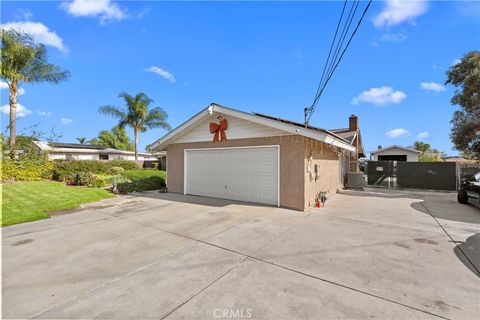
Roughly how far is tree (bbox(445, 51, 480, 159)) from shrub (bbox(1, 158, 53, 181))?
2643cm

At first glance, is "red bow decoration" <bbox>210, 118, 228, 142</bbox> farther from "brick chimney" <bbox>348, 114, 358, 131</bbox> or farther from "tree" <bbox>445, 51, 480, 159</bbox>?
"tree" <bbox>445, 51, 480, 159</bbox>

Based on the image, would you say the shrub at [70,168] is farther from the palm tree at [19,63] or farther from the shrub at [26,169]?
the palm tree at [19,63]

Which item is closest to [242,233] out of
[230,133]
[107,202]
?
[230,133]

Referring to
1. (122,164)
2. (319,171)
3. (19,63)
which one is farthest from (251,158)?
(122,164)

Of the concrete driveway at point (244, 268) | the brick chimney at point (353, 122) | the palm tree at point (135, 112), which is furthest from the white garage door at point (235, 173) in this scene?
the palm tree at point (135, 112)

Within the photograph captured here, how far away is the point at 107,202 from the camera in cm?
881

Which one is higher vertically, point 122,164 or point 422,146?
point 422,146

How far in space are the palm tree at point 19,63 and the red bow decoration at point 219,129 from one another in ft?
45.5

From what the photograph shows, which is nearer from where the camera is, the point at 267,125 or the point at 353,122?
the point at 267,125

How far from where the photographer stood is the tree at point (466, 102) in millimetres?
11789

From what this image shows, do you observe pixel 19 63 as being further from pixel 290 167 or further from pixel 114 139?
pixel 114 139

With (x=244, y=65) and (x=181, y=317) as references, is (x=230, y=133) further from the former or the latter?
(x=181, y=317)

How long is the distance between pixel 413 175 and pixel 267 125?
1200cm

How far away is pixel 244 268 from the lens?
11.1 ft
